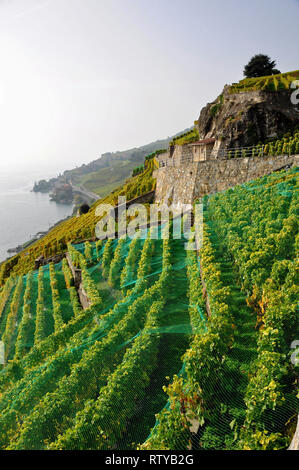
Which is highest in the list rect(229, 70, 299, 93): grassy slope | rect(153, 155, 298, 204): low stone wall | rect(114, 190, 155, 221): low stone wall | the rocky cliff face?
rect(229, 70, 299, 93): grassy slope

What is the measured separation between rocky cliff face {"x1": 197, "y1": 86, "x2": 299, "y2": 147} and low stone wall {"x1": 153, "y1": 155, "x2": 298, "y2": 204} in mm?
5894

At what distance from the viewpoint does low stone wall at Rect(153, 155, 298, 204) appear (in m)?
19.1

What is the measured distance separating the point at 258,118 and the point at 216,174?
328 inches

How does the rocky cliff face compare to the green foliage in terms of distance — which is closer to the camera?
the rocky cliff face

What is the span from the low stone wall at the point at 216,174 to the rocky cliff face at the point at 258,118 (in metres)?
5.89

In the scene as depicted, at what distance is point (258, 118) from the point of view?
24953mm

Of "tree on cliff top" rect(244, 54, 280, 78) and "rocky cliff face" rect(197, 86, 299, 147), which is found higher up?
"tree on cliff top" rect(244, 54, 280, 78)

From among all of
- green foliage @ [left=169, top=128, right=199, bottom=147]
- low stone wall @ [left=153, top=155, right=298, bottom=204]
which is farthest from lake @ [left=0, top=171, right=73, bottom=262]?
low stone wall @ [left=153, top=155, right=298, bottom=204]

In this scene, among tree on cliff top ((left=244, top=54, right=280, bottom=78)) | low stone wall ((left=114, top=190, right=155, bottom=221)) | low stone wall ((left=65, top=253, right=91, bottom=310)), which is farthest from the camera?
tree on cliff top ((left=244, top=54, right=280, bottom=78))

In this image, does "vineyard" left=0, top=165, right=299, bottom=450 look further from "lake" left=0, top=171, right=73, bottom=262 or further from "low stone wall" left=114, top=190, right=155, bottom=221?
"lake" left=0, top=171, right=73, bottom=262

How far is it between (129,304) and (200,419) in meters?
5.54

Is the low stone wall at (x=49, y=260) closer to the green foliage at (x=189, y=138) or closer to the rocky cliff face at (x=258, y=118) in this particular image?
the rocky cliff face at (x=258, y=118)

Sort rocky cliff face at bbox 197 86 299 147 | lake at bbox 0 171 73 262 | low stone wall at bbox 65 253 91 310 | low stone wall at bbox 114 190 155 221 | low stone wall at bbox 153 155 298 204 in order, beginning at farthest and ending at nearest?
lake at bbox 0 171 73 262 → low stone wall at bbox 114 190 155 221 → rocky cliff face at bbox 197 86 299 147 → low stone wall at bbox 153 155 298 204 → low stone wall at bbox 65 253 91 310
